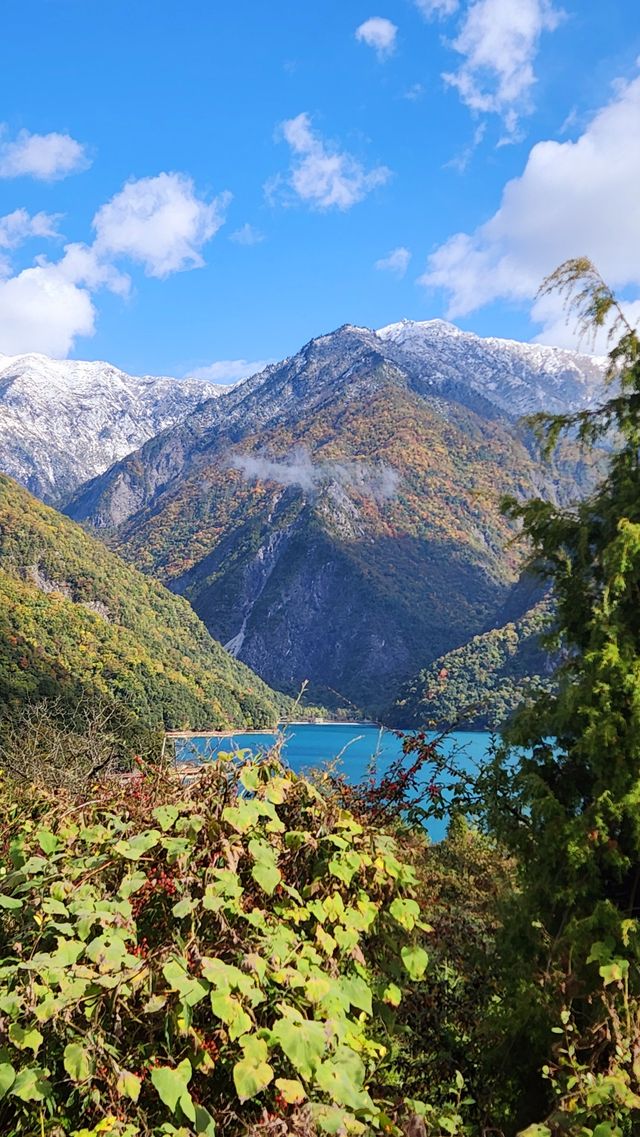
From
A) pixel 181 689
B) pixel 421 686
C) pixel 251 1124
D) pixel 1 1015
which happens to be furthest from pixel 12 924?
pixel 421 686

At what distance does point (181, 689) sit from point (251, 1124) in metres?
89.2

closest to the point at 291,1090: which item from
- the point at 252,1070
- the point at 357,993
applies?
the point at 252,1070

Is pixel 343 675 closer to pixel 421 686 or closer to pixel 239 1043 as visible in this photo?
pixel 421 686

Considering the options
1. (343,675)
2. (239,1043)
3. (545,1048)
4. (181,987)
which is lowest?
(343,675)

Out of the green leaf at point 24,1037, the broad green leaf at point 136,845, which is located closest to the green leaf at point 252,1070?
the green leaf at point 24,1037

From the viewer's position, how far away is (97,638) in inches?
3457

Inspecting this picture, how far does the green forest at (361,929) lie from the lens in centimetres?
184

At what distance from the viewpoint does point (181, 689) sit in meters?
88.8

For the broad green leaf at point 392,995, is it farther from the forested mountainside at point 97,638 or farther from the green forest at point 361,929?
the forested mountainside at point 97,638

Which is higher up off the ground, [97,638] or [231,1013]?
[231,1013]

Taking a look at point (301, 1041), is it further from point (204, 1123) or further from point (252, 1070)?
point (204, 1123)

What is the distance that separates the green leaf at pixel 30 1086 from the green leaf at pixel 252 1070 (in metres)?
0.42

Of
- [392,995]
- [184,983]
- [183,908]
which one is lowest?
[392,995]

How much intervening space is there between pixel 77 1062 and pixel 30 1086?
10cm
